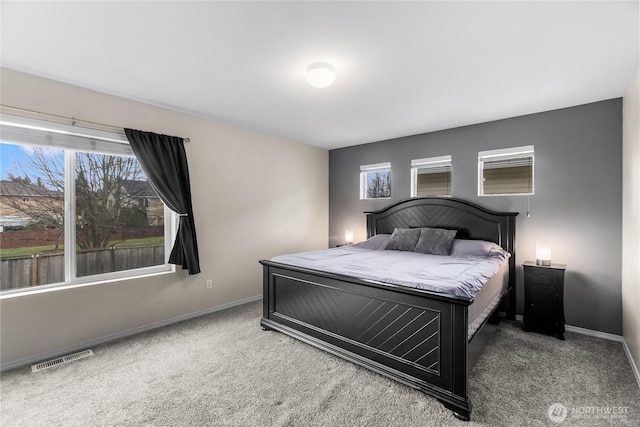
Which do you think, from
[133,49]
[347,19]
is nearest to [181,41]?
[133,49]

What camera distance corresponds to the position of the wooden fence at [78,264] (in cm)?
248

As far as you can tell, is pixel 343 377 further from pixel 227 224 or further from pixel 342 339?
pixel 227 224

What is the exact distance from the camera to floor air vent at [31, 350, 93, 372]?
7.79ft

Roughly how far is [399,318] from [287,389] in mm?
989

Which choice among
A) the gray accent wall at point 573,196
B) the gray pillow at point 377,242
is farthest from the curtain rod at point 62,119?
the gray accent wall at point 573,196

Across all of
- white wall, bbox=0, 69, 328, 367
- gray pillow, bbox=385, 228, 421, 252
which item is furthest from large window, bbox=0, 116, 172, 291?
gray pillow, bbox=385, 228, 421, 252

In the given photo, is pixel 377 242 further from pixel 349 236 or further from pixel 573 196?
pixel 573 196

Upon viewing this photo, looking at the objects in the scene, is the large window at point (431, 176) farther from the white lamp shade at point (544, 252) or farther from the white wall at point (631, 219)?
the white wall at point (631, 219)

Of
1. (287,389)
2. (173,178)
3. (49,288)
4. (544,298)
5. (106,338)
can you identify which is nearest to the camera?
(287,389)

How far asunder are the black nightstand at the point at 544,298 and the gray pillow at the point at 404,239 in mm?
1270

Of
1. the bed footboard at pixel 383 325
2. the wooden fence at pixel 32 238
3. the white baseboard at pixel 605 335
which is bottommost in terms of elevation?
the white baseboard at pixel 605 335

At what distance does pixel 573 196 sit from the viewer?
10.4ft

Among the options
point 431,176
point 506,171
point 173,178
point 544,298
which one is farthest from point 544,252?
point 173,178

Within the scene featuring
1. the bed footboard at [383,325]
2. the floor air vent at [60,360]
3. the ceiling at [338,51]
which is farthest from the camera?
the floor air vent at [60,360]
